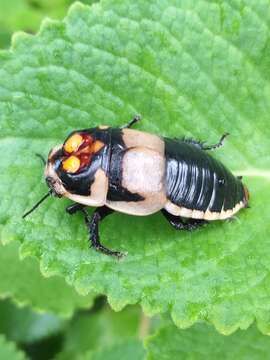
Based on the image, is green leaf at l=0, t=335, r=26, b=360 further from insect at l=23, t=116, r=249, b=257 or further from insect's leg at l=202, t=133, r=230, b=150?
insect's leg at l=202, t=133, r=230, b=150

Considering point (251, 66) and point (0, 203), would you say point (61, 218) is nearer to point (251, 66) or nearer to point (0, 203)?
point (0, 203)

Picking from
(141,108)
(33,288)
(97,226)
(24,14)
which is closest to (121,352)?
(33,288)

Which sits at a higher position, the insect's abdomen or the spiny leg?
the insect's abdomen

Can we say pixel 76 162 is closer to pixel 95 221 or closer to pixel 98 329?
pixel 95 221

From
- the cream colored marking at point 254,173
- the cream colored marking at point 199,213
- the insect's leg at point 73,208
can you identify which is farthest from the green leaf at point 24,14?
the cream colored marking at point 199,213

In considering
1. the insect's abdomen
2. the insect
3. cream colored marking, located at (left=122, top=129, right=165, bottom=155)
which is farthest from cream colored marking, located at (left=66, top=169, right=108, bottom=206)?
the insect's abdomen

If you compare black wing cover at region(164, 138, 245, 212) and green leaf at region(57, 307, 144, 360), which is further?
green leaf at region(57, 307, 144, 360)

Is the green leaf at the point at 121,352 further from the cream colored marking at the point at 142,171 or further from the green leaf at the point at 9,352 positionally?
the cream colored marking at the point at 142,171

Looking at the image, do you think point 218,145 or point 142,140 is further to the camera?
point 218,145
